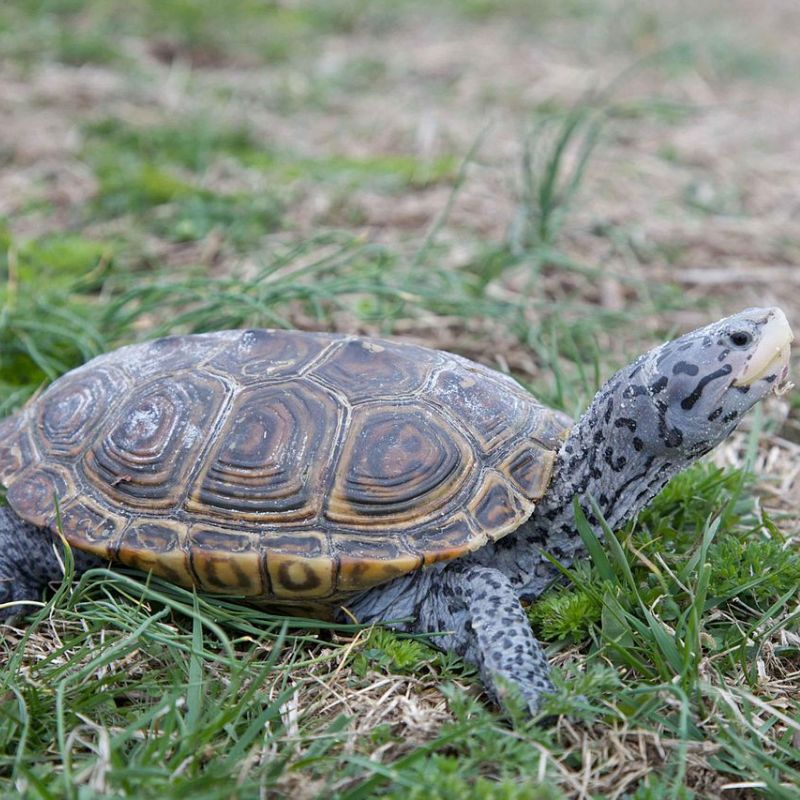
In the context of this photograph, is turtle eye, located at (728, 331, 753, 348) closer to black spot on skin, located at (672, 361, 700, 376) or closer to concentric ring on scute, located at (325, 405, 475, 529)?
black spot on skin, located at (672, 361, 700, 376)

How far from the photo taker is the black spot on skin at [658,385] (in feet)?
8.51

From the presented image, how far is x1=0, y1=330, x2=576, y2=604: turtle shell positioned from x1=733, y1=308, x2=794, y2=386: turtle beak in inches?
28.0

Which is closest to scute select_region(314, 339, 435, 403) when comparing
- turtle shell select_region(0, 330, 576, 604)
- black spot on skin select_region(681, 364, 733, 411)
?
turtle shell select_region(0, 330, 576, 604)

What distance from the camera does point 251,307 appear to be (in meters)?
3.94

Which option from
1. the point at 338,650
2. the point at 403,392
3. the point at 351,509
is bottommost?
the point at 338,650

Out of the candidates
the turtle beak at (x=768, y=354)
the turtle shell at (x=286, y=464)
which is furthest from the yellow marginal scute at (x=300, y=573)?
the turtle beak at (x=768, y=354)

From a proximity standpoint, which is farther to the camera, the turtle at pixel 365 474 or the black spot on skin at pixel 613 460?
the black spot on skin at pixel 613 460

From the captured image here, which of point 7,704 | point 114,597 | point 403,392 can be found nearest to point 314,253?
point 403,392

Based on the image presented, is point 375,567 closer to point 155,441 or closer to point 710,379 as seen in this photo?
point 155,441

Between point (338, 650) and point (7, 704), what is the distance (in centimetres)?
93

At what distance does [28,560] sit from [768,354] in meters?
2.54

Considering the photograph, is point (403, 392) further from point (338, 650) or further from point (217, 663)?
point (217, 663)

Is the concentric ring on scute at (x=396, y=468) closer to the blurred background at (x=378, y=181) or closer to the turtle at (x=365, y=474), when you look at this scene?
the turtle at (x=365, y=474)

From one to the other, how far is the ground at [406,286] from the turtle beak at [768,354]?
547 mm
